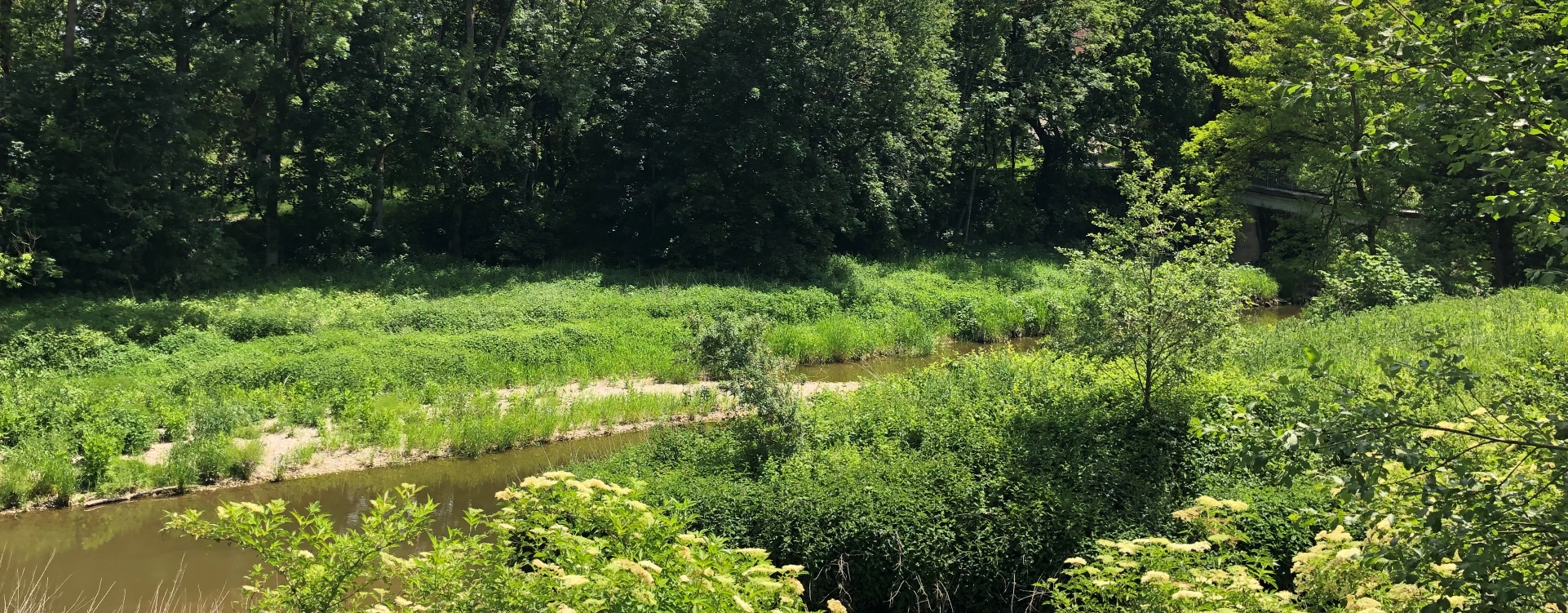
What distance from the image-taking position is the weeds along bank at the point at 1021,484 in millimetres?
7980

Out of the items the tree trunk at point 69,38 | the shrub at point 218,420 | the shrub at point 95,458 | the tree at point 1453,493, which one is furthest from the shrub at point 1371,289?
the tree trunk at point 69,38

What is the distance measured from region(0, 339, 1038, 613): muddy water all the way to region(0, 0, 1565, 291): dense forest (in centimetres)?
866

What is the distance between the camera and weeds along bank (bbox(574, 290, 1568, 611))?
7.98 metres

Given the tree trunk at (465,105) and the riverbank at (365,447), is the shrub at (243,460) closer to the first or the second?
the riverbank at (365,447)

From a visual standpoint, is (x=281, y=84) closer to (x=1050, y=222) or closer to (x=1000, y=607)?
(x=1000, y=607)

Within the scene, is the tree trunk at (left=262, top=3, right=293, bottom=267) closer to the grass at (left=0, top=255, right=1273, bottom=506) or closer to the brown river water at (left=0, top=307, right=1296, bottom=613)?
the grass at (left=0, top=255, right=1273, bottom=506)

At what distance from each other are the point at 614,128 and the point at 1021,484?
76.4ft

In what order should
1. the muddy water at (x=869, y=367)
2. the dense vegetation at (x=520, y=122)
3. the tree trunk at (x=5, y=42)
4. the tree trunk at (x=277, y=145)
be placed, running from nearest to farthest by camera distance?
the tree trunk at (x=5, y=42)
the dense vegetation at (x=520, y=122)
the muddy water at (x=869, y=367)
the tree trunk at (x=277, y=145)

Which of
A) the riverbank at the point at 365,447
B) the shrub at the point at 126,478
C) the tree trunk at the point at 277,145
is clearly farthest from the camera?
the tree trunk at the point at 277,145

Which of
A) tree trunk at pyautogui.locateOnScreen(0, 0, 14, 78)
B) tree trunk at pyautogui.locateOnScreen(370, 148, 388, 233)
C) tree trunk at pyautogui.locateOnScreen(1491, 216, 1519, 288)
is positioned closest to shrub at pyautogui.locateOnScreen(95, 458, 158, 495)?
tree trunk at pyautogui.locateOnScreen(0, 0, 14, 78)

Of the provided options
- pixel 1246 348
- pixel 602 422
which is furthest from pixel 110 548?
pixel 1246 348

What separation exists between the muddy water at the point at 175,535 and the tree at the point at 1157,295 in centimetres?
772

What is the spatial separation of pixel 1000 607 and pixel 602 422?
9.39 metres

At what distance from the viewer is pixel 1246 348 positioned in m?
11.5
